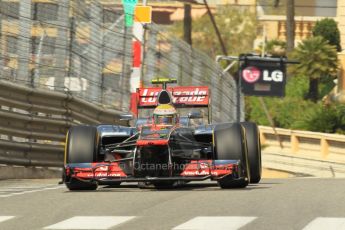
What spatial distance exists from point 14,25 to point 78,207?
953 cm

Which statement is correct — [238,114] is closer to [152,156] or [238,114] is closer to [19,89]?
[19,89]

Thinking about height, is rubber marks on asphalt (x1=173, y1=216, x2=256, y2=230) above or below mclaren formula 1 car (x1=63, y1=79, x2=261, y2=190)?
below

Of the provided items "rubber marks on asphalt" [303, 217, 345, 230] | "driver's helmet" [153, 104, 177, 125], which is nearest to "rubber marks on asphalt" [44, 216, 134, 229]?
"rubber marks on asphalt" [303, 217, 345, 230]

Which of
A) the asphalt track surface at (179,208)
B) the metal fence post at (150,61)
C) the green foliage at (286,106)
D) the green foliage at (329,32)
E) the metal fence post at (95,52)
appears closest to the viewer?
the asphalt track surface at (179,208)

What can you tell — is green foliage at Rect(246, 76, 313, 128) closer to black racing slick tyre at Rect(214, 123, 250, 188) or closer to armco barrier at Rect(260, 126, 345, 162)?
armco barrier at Rect(260, 126, 345, 162)

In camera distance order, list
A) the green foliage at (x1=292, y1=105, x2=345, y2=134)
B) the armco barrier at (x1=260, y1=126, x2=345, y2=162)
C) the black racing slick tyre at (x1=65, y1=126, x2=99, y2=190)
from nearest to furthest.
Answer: the black racing slick tyre at (x1=65, y1=126, x2=99, y2=190), the armco barrier at (x1=260, y1=126, x2=345, y2=162), the green foliage at (x1=292, y1=105, x2=345, y2=134)

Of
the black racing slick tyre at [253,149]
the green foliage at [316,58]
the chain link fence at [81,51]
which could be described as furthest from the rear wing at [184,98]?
the green foliage at [316,58]

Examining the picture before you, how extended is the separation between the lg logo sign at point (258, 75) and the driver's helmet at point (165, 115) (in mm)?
47123

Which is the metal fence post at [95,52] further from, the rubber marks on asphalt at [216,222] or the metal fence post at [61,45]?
the rubber marks on asphalt at [216,222]

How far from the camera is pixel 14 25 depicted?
24.2 metres

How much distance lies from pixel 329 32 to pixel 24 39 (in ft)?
162

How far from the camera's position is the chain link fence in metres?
24.3

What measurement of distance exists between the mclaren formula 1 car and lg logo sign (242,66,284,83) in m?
47.4

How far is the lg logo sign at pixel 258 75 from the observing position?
221ft
